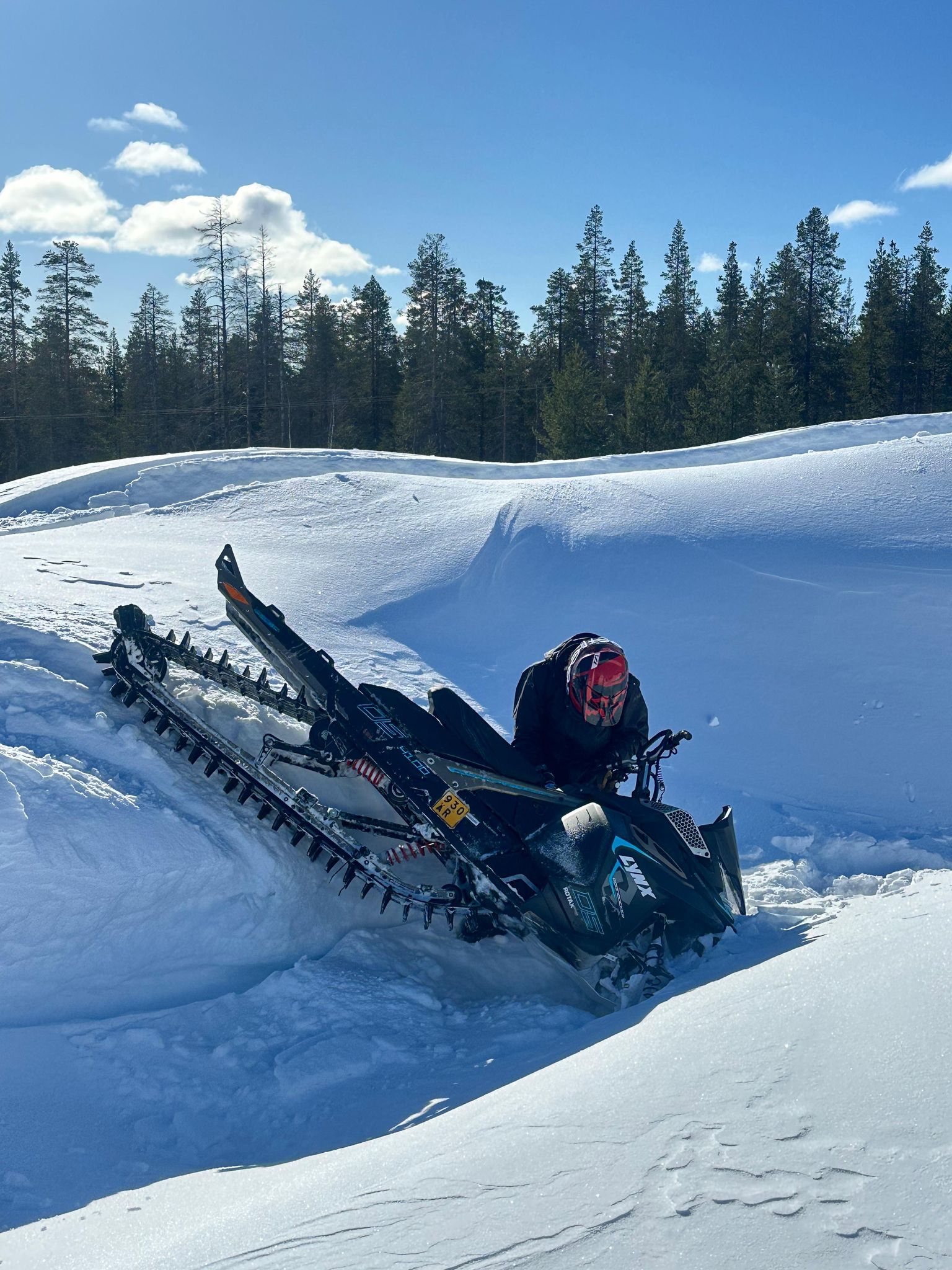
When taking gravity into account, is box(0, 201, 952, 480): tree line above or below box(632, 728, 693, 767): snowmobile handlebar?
above

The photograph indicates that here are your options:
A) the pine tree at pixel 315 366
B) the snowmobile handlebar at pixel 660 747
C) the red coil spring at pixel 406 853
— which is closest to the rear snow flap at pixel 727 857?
the snowmobile handlebar at pixel 660 747

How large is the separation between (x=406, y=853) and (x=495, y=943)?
0.66 metres

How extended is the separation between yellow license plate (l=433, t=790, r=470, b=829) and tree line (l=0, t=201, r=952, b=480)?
2957 centimetres

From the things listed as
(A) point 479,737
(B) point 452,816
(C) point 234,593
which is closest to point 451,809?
(B) point 452,816

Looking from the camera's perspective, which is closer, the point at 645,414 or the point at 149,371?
the point at 645,414

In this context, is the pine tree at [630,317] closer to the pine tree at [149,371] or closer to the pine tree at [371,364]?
the pine tree at [371,364]

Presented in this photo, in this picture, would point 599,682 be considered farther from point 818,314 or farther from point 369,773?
point 818,314

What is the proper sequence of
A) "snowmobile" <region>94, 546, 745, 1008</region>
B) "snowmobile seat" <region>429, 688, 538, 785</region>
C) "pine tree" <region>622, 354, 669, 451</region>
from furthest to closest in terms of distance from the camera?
"pine tree" <region>622, 354, 669, 451</region> → "snowmobile seat" <region>429, 688, 538, 785</region> → "snowmobile" <region>94, 546, 745, 1008</region>

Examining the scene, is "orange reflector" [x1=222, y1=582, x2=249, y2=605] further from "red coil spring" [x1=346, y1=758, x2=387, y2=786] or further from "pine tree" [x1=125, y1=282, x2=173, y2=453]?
"pine tree" [x1=125, y1=282, x2=173, y2=453]

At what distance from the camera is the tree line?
1430 inches

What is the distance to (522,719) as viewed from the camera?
515 centimetres

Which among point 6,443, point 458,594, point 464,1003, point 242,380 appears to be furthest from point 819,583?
point 6,443

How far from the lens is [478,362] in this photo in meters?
40.3

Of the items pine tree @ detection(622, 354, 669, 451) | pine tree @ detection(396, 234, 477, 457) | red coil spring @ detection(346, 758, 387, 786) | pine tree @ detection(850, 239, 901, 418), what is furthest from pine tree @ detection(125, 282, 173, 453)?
red coil spring @ detection(346, 758, 387, 786)
